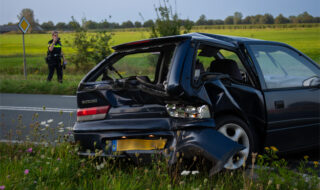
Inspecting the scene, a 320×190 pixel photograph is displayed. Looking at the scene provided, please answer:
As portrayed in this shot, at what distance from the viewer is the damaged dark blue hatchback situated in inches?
140

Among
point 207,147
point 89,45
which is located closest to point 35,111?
point 207,147

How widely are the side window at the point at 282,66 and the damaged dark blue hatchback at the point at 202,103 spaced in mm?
13

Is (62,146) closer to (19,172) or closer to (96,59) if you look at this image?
(19,172)

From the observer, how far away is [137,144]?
12.1 feet

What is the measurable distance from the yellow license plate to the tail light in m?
0.34

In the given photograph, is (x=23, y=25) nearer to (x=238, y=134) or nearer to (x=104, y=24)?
(x=104, y=24)

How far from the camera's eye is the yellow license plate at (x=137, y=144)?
11.9 ft

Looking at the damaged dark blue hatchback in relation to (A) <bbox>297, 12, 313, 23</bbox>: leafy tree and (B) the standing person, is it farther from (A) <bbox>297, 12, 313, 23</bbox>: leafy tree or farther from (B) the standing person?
(A) <bbox>297, 12, 313, 23</bbox>: leafy tree

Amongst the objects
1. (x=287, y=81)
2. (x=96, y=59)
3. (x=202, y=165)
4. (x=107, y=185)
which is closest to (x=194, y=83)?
(x=202, y=165)

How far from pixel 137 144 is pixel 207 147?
712mm

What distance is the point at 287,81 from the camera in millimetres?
4812

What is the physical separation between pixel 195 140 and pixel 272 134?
1434 millimetres

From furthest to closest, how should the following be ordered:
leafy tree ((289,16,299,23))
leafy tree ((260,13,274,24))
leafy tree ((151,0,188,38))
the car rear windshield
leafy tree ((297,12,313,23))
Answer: leafy tree ((289,16,299,23)), leafy tree ((260,13,274,24)), leafy tree ((297,12,313,23)), leafy tree ((151,0,188,38)), the car rear windshield

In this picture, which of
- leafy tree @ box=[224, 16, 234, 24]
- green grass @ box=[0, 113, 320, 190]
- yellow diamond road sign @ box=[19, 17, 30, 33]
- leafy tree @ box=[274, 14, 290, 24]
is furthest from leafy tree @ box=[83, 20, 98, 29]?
leafy tree @ box=[224, 16, 234, 24]
